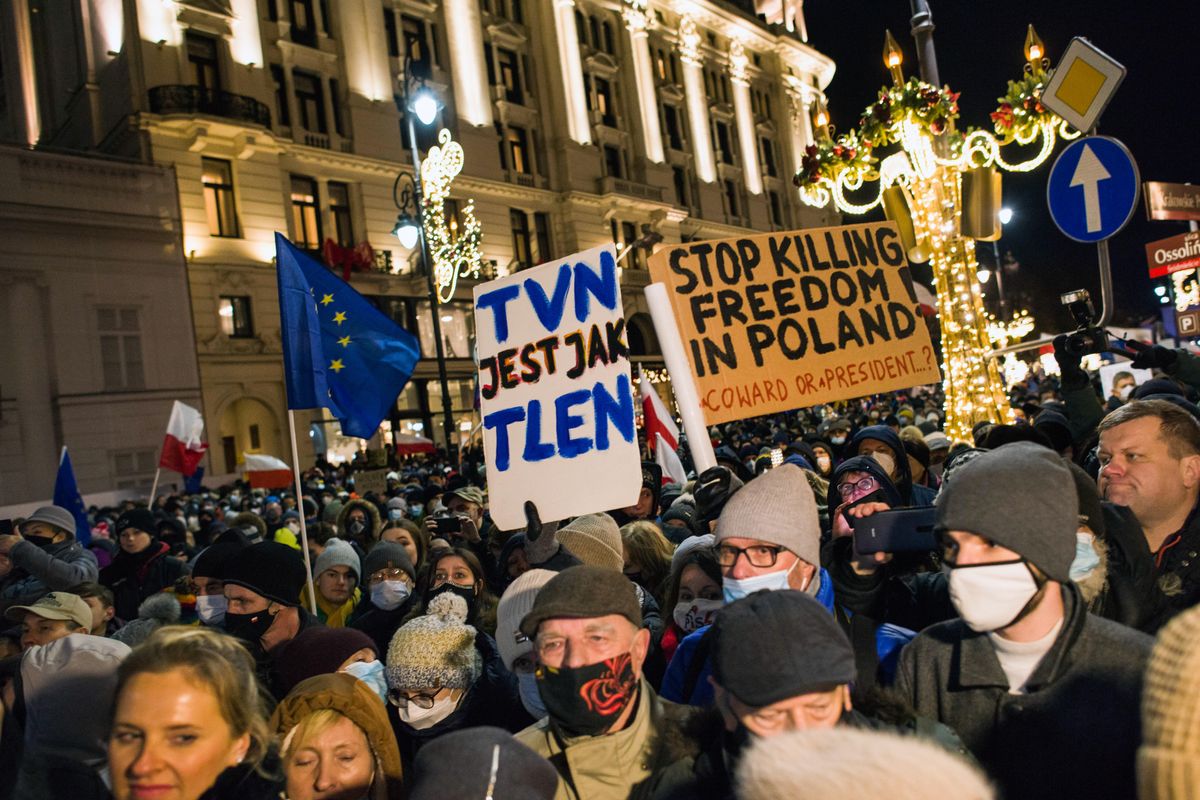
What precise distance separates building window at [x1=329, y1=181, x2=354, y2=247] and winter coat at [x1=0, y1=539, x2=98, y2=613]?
25.7 m

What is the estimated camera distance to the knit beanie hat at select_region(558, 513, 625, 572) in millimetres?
3945

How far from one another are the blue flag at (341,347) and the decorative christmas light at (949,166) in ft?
17.2

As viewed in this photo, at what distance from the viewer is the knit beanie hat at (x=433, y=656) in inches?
122

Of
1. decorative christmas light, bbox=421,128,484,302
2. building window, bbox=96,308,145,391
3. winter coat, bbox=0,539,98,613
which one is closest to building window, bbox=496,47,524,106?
decorative christmas light, bbox=421,128,484,302

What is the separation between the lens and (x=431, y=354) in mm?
32469

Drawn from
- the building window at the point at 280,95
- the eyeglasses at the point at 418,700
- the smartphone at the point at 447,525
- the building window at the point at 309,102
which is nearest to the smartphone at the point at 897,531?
the eyeglasses at the point at 418,700

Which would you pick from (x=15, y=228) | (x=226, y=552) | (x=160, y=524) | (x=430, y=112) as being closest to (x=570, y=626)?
(x=226, y=552)

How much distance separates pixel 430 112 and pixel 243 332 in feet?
52.3

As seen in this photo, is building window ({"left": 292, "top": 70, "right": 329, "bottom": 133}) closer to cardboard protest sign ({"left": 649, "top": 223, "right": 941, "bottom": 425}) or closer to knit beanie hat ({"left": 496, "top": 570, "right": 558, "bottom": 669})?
cardboard protest sign ({"left": 649, "top": 223, "right": 941, "bottom": 425})

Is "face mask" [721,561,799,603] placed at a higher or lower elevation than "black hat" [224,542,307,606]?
lower

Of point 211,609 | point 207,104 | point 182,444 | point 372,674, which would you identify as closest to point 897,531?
point 372,674

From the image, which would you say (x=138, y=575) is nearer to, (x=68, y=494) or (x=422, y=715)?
(x=68, y=494)

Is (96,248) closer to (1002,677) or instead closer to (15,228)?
(15,228)

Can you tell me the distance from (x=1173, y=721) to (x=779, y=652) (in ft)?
2.92
